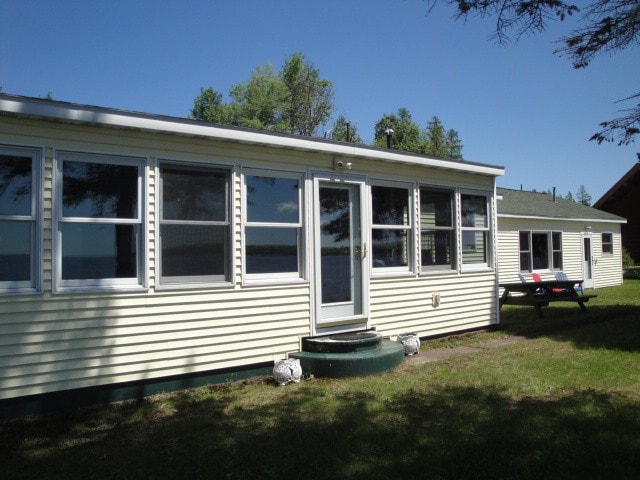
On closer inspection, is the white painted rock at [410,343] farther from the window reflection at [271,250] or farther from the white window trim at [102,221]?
the white window trim at [102,221]

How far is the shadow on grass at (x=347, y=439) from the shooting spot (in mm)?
3586

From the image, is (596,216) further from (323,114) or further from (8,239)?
(323,114)

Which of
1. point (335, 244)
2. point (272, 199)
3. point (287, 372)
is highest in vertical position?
point (272, 199)

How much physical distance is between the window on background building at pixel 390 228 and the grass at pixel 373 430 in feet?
6.08

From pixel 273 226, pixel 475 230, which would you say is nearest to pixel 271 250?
pixel 273 226

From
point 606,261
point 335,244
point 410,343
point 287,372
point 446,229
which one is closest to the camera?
point 287,372

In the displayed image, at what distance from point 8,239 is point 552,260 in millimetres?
17715

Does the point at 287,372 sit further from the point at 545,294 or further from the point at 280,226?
the point at 545,294

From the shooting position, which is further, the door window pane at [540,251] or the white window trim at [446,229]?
the door window pane at [540,251]

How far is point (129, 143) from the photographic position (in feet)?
18.1

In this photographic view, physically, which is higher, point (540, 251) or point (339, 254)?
point (540, 251)

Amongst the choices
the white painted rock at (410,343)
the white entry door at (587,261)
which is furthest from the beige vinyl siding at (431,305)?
the white entry door at (587,261)

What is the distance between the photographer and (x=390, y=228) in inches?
308

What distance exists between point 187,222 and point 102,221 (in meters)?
0.92
